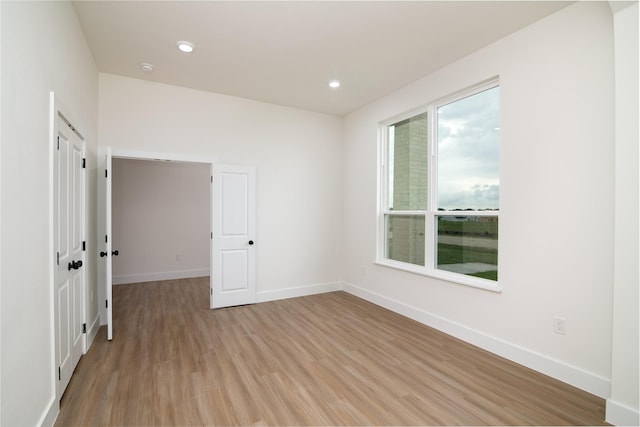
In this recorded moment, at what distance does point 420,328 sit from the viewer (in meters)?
3.66

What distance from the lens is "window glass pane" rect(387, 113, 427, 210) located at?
4.03m

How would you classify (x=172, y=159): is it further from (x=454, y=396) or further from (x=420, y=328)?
(x=454, y=396)

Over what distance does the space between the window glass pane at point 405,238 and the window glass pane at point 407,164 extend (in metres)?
0.17

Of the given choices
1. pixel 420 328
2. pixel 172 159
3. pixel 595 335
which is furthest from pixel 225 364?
pixel 595 335

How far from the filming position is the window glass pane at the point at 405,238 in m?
4.07

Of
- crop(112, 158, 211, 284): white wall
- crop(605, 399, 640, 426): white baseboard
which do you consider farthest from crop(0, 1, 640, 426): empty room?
crop(112, 158, 211, 284): white wall

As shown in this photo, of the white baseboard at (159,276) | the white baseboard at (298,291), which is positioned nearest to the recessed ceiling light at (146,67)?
the white baseboard at (298,291)

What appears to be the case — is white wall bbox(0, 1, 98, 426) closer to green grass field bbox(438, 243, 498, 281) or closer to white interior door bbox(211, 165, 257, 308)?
white interior door bbox(211, 165, 257, 308)

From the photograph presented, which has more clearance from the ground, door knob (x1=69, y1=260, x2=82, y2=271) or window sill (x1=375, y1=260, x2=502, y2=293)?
door knob (x1=69, y1=260, x2=82, y2=271)

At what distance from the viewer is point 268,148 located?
4918 millimetres

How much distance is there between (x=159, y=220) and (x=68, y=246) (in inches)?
158

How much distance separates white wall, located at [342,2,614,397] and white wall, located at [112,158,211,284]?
5.27 meters

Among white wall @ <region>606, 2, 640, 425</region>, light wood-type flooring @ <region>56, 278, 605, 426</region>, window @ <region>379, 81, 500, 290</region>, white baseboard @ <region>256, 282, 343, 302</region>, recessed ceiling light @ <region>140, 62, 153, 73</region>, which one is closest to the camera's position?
white wall @ <region>606, 2, 640, 425</region>

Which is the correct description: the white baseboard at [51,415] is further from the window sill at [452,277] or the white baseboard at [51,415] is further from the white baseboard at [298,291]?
the window sill at [452,277]
